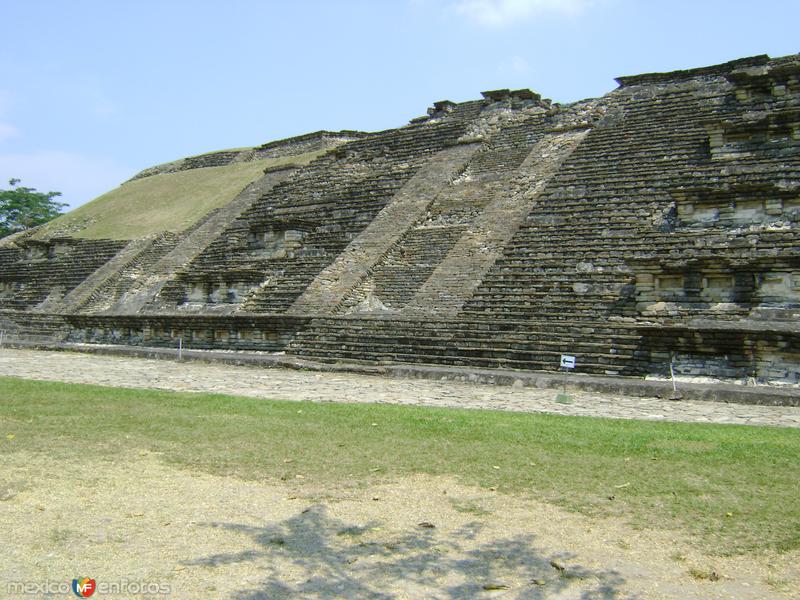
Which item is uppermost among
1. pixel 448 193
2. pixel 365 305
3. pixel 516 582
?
pixel 448 193

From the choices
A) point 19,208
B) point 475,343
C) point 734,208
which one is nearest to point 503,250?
point 475,343

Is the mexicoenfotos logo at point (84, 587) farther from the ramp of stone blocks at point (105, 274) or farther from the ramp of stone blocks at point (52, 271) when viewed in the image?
the ramp of stone blocks at point (52, 271)

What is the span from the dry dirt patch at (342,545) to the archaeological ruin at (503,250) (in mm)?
5729

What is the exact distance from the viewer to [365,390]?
9.06m

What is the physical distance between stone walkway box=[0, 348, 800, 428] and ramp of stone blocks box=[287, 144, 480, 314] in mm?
2325

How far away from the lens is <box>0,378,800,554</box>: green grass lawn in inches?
157

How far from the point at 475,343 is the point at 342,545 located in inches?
280

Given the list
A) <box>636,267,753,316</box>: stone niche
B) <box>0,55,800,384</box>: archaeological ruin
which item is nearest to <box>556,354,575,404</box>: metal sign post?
<box>0,55,800,384</box>: archaeological ruin

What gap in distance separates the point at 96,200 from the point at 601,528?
2938 centimetres

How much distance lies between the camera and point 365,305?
1327 centimetres

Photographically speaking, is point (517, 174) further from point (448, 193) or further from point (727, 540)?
point (727, 540)

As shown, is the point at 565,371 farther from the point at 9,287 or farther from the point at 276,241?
the point at 9,287

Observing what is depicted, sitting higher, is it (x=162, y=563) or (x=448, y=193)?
(x=448, y=193)

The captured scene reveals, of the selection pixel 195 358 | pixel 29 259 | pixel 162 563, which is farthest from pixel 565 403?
pixel 29 259
